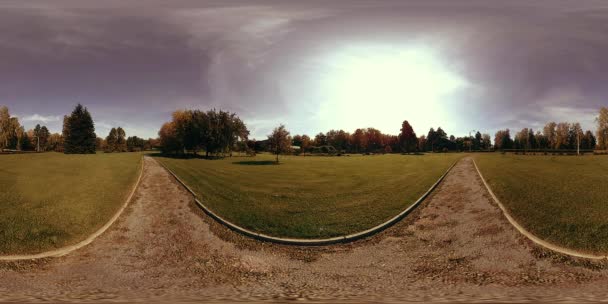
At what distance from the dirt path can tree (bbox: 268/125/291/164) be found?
41.7 metres

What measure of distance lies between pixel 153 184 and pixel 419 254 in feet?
69.9

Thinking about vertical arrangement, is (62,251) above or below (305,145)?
below

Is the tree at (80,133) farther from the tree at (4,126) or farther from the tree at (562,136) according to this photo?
the tree at (562,136)

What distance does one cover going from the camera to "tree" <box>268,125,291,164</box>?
57719 millimetres

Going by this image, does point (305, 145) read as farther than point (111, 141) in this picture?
Yes

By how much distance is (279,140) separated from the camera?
57.8 m

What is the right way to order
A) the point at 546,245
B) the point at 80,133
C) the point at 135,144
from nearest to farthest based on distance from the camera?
1. the point at 546,245
2. the point at 80,133
3. the point at 135,144

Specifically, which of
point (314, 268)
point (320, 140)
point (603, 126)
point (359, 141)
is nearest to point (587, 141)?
point (603, 126)

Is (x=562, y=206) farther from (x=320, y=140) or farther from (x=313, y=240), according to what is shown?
(x=320, y=140)

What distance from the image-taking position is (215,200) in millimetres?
20547

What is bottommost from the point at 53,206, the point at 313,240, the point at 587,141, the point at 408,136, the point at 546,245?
the point at 313,240

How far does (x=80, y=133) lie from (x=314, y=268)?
85.2m

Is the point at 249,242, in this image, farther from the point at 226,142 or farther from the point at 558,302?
the point at 226,142

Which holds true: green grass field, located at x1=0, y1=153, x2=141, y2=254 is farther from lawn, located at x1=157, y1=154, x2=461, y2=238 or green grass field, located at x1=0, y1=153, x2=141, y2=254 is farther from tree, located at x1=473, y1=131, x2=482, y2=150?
tree, located at x1=473, y1=131, x2=482, y2=150
